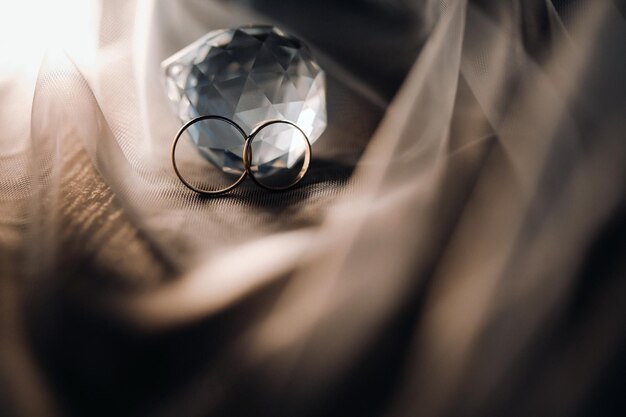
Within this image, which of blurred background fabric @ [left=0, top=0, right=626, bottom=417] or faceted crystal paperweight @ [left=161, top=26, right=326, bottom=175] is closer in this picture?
blurred background fabric @ [left=0, top=0, right=626, bottom=417]

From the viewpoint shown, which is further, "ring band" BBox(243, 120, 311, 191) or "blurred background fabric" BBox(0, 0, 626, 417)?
"ring band" BBox(243, 120, 311, 191)

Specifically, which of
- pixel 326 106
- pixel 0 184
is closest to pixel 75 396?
pixel 0 184

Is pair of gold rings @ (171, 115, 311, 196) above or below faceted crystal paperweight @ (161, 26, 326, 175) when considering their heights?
below

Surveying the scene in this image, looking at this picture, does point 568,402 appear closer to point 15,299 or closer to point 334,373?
point 334,373

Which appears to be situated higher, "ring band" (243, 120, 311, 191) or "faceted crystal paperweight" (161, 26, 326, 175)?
"faceted crystal paperweight" (161, 26, 326, 175)
